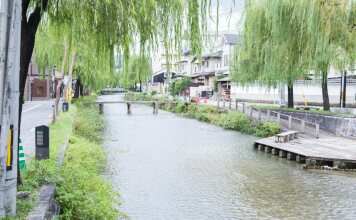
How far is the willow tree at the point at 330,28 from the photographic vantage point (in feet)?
62.3

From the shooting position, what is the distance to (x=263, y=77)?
24.7 metres

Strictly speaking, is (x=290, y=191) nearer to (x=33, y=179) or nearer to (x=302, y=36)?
(x=33, y=179)

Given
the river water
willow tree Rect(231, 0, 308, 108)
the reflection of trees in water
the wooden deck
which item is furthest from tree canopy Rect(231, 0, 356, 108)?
the reflection of trees in water

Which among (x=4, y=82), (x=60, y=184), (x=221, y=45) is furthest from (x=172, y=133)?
(x=221, y=45)

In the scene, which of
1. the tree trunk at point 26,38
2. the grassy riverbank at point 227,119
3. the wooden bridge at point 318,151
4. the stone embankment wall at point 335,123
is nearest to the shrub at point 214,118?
the grassy riverbank at point 227,119

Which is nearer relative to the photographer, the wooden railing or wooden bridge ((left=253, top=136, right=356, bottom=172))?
wooden bridge ((left=253, top=136, right=356, bottom=172))

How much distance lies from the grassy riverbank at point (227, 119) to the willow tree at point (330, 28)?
6.74 metres

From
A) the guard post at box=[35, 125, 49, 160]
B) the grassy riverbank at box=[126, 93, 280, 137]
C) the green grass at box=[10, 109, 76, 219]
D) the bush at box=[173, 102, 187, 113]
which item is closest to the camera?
the green grass at box=[10, 109, 76, 219]

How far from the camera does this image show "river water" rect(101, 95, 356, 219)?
1074cm

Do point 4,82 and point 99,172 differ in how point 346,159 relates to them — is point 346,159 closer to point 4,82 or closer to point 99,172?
point 99,172

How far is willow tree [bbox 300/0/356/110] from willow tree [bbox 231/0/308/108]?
2.21 ft

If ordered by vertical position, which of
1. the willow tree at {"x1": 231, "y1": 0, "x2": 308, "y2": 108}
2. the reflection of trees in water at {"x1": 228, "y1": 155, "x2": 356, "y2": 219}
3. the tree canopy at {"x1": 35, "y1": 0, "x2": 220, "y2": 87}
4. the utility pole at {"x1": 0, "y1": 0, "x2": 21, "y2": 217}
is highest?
the willow tree at {"x1": 231, "y1": 0, "x2": 308, "y2": 108}

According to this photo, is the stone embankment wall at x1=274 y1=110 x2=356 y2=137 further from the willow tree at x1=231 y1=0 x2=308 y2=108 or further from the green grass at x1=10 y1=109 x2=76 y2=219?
the green grass at x1=10 y1=109 x2=76 y2=219

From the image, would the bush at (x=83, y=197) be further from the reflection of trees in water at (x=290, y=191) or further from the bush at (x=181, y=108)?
the bush at (x=181, y=108)
